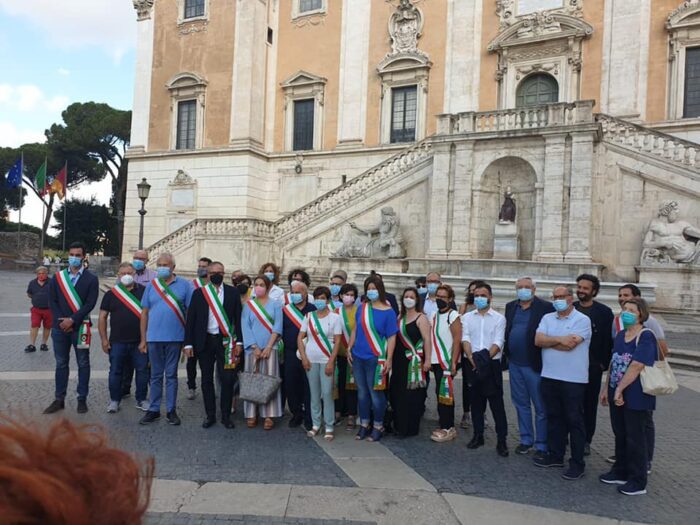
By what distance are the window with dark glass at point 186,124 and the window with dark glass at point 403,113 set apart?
1080 centimetres

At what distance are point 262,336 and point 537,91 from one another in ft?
67.5

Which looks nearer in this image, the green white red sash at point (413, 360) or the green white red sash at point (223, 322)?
the green white red sash at point (413, 360)

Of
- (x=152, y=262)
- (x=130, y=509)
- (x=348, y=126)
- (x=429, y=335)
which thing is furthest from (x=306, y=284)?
(x=348, y=126)

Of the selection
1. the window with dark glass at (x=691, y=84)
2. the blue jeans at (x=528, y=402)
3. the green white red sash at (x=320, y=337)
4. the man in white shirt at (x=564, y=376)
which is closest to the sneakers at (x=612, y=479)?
the man in white shirt at (x=564, y=376)

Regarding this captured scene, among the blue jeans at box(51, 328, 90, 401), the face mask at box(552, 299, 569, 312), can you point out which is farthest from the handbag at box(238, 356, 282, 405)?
the face mask at box(552, 299, 569, 312)

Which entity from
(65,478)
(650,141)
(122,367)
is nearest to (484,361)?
(122,367)

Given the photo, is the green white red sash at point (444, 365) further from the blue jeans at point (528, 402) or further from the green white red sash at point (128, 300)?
the green white red sash at point (128, 300)

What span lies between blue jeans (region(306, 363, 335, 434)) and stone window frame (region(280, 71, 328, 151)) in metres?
21.8

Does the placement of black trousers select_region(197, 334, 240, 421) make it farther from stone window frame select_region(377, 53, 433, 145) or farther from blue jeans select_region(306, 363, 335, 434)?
stone window frame select_region(377, 53, 433, 145)

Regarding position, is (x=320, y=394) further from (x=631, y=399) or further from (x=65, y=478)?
(x=65, y=478)

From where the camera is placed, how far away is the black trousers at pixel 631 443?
5.00 m

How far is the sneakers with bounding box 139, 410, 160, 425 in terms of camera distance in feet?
22.5

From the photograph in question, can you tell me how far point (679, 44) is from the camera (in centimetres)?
2083

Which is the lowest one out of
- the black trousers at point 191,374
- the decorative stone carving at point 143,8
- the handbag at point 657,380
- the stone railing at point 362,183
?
the black trousers at point 191,374
